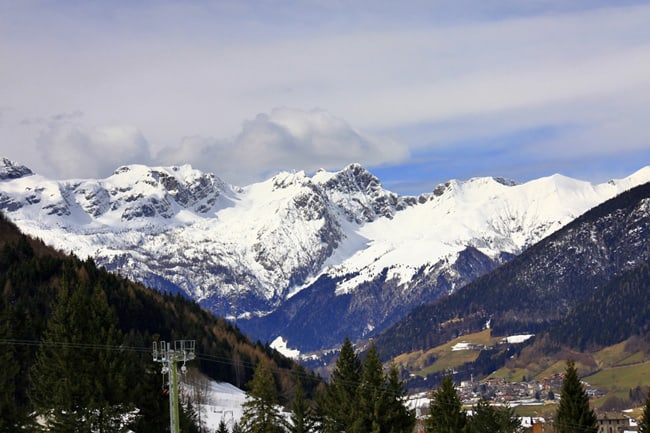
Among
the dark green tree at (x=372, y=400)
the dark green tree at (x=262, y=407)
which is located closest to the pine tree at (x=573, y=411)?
the dark green tree at (x=372, y=400)

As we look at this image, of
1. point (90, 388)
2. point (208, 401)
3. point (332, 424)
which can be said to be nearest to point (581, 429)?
point (332, 424)

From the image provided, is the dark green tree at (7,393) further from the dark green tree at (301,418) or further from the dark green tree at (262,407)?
the dark green tree at (301,418)

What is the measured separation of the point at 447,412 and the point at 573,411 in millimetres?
13670

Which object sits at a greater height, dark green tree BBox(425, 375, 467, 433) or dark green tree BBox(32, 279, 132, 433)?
dark green tree BBox(32, 279, 132, 433)

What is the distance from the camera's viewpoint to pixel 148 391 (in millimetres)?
82312

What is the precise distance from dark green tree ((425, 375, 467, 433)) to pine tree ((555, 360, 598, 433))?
10.9 meters

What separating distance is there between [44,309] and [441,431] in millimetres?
111501

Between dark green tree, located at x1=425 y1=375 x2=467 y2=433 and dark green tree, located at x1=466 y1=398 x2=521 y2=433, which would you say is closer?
dark green tree, located at x1=425 y1=375 x2=467 y2=433

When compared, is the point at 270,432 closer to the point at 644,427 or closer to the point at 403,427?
the point at 403,427

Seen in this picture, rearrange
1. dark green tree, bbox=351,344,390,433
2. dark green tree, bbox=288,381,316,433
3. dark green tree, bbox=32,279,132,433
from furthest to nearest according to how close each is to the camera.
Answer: dark green tree, bbox=288,381,316,433 < dark green tree, bbox=351,344,390,433 < dark green tree, bbox=32,279,132,433

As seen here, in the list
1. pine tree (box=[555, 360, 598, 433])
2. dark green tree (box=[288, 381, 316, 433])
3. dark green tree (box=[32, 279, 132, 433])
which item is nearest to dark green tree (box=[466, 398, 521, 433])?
pine tree (box=[555, 360, 598, 433])

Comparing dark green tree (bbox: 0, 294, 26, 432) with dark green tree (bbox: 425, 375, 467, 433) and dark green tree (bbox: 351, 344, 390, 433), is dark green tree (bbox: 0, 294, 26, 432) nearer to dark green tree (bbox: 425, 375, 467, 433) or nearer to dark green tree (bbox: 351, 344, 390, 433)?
dark green tree (bbox: 351, 344, 390, 433)

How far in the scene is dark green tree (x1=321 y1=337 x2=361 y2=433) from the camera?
307 ft

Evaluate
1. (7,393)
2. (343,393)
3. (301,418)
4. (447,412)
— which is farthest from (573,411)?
(7,393)
